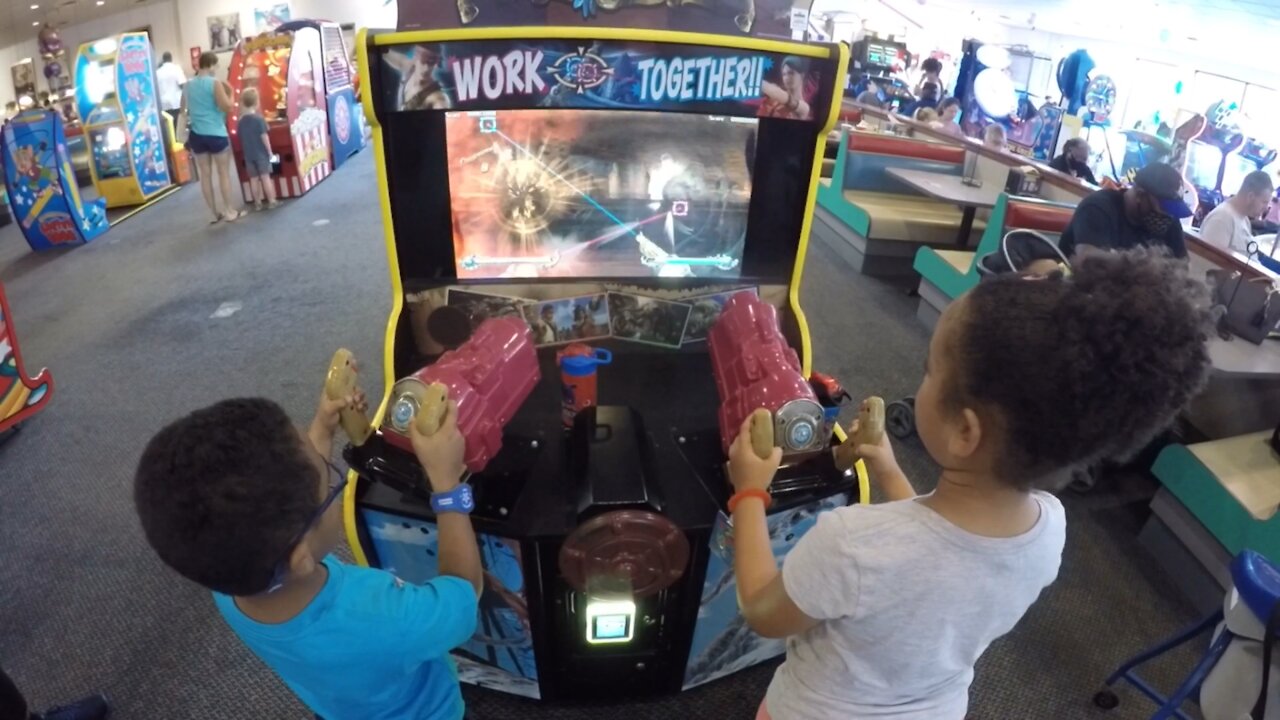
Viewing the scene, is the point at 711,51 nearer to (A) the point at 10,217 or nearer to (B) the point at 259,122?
(B) the point at 259,122

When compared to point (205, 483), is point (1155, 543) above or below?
below

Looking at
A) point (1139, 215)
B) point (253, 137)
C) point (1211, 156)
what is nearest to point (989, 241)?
point (1139, 215)

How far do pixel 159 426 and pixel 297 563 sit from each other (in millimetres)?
2742

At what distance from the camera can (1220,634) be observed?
69.6 inches

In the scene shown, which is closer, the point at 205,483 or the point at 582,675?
the point at 205,483

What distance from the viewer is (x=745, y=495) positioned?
3.82 feet

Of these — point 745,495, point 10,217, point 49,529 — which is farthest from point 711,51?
point 10,217

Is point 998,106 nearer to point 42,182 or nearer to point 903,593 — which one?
point 42,182

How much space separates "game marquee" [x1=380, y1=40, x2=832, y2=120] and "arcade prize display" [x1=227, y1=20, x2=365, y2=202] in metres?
5.53

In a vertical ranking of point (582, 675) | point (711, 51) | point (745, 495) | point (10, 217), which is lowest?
point (10, 217)

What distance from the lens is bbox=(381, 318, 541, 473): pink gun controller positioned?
151 centimetres

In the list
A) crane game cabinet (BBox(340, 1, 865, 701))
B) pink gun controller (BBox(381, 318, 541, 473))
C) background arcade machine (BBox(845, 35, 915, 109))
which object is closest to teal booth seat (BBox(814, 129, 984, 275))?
crane game cabinet (BBox(340, 1, 865, 701))

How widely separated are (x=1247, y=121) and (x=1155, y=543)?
943cm

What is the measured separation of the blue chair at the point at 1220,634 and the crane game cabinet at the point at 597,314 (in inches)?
32.7
